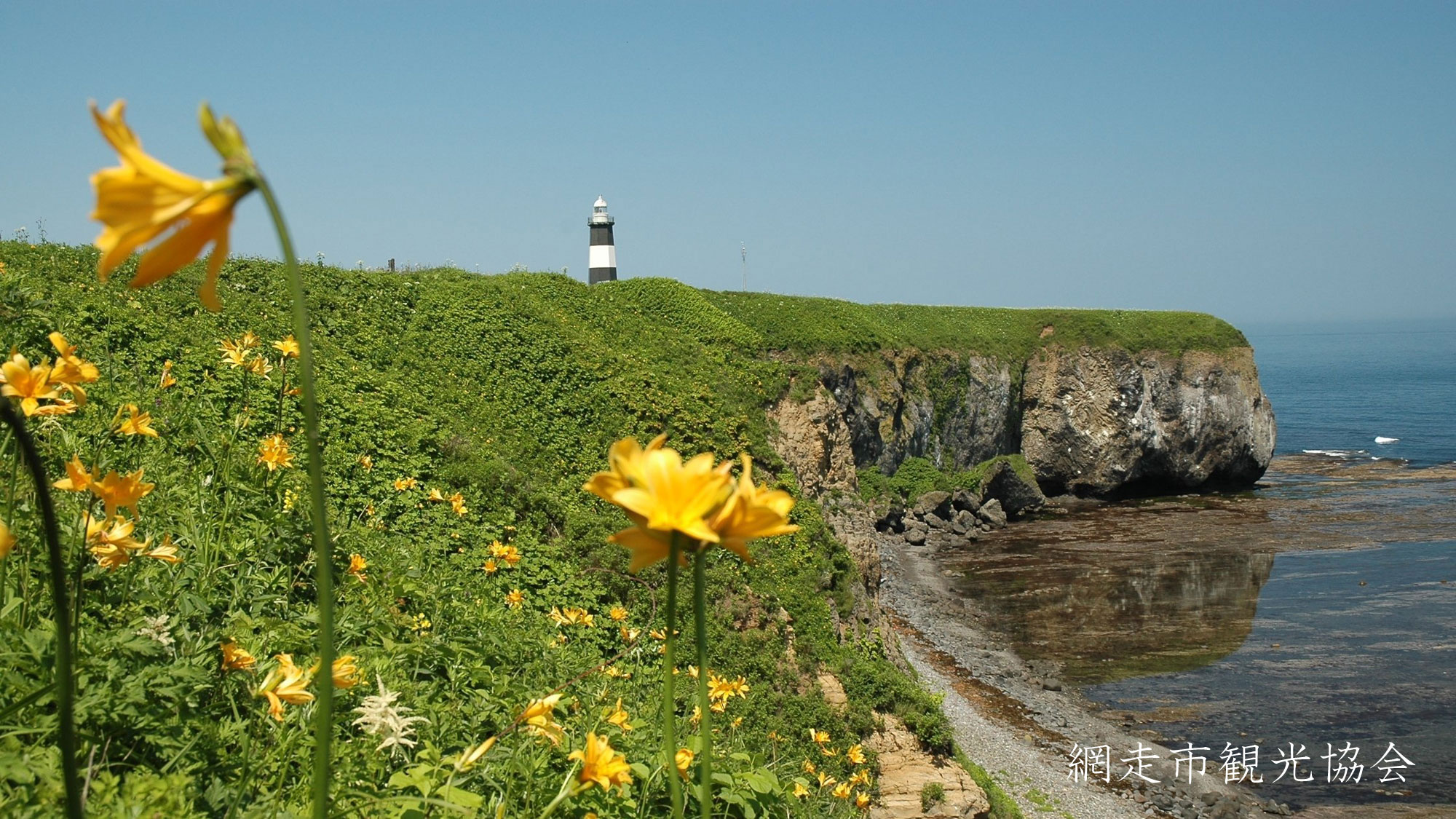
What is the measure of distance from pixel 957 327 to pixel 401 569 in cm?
3112

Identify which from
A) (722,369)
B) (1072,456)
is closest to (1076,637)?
(722,369)

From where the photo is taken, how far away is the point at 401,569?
17.2 ft

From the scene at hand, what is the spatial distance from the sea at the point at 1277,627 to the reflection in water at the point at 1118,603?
6cm

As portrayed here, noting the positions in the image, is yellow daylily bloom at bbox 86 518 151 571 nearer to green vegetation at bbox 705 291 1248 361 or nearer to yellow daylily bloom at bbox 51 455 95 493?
yellow daylily bloom at bbox 51 455 95 493

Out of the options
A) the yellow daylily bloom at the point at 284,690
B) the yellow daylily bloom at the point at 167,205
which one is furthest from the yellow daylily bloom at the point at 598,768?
the yellow daylily bloom at the point at 167,205

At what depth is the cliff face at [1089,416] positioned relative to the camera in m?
31.3

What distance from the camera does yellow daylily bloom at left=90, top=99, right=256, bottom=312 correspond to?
0.91 metres

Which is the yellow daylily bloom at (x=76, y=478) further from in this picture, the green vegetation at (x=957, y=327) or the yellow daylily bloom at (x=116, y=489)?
the green vegetation at (x=957, y=327)

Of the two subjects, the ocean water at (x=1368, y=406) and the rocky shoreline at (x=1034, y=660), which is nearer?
the rocky shoreline at (x=1034, y=660)

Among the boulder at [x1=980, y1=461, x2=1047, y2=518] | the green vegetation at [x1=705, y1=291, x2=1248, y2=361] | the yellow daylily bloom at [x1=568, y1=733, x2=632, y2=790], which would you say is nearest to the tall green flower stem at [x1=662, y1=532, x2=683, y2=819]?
the yellow daylily bloom at [x1=568, y1=733, x2=632, y2=790]

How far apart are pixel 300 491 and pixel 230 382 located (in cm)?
340

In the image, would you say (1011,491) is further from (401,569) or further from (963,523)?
(401,569)

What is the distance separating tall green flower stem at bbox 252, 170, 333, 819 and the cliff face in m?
28.3

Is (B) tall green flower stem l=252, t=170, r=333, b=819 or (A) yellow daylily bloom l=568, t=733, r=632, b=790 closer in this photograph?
(B) tall green flower stem l=252, t=170, r=333, b=819
